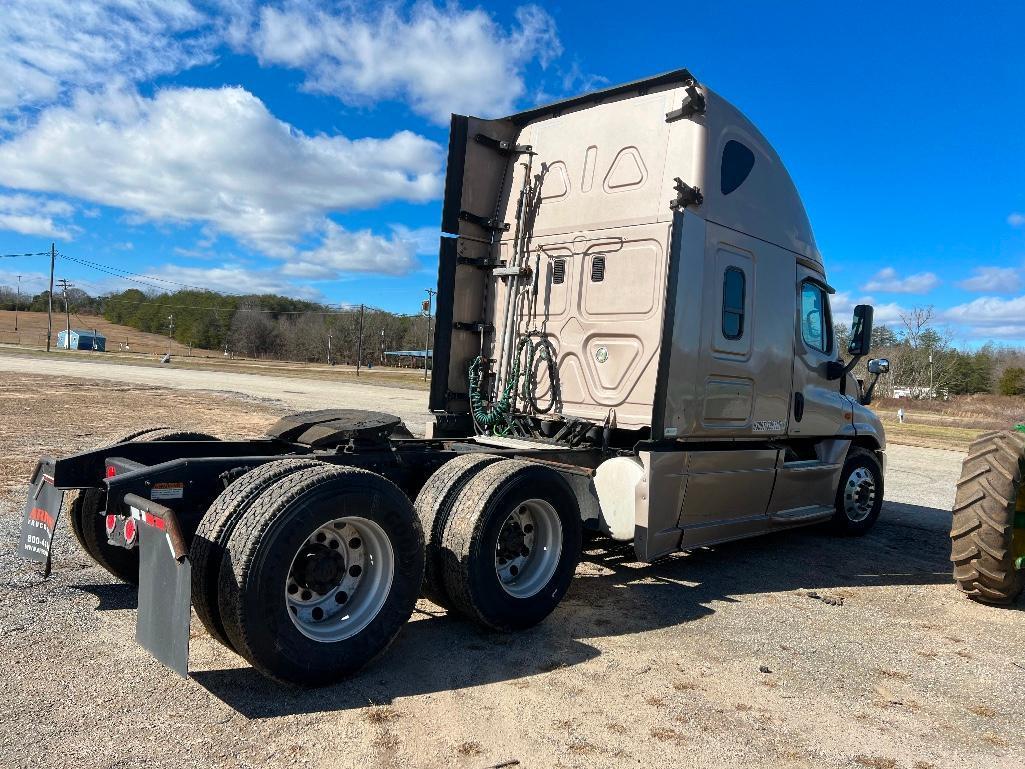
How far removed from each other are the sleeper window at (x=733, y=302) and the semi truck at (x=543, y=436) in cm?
3

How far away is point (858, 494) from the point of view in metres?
8.08

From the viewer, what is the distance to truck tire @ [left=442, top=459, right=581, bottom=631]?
14.4 ft

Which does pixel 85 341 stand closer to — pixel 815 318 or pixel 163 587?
pixel 815 318

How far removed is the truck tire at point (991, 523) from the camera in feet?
17.9

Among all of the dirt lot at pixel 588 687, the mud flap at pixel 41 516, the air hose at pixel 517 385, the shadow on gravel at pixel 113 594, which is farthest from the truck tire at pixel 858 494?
the mud flap at pixel 41 516

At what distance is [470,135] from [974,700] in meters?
5.66

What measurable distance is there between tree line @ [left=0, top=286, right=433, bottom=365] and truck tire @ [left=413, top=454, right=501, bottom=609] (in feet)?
303

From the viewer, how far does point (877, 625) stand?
5207 millimetres

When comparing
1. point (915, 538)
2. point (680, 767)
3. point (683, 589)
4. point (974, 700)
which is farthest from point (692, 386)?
point (915, 538)

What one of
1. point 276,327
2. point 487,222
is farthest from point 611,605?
point 276,327

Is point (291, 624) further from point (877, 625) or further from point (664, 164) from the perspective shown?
point (664, 164)

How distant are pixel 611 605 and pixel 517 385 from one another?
2.22 m

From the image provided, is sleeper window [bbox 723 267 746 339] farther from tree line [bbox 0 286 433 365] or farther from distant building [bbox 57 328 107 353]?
distant building [bbox 57 328 107 353]

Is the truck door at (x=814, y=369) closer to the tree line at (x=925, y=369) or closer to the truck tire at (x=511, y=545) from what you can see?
the truck tire at (x=511, y=545)
